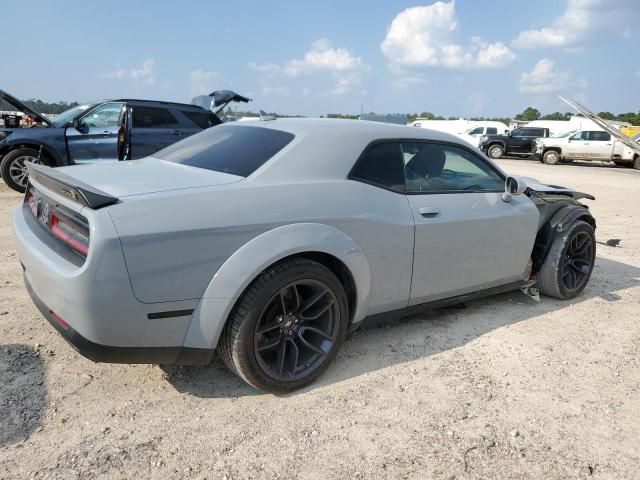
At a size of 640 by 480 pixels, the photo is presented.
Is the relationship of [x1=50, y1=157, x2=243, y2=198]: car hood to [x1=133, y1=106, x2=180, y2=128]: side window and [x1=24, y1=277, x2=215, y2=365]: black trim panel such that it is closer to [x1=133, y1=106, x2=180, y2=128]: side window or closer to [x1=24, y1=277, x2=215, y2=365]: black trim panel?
[x1=24, y1=277, x2=215, y2=365]: black trim panel

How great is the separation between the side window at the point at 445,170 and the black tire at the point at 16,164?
7.16 meters

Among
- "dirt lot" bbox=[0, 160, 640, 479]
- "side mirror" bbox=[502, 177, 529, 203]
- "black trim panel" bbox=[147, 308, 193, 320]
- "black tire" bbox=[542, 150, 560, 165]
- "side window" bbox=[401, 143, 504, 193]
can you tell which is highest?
"side window" bbox=[401, 143, 504, 193]

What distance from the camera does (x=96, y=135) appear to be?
342 inches

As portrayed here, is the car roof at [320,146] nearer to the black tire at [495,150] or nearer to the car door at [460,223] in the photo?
the car door at [460,223]

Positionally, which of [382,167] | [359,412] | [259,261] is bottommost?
[359,412]

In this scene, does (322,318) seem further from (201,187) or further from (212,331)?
(201,187)

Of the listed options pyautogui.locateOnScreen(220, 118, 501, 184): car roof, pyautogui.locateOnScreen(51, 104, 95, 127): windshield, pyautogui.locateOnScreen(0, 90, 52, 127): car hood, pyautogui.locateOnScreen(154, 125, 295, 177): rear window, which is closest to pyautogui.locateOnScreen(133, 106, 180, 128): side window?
pyautogui.locateOnScreen(51, 104, 95, 127): windshield

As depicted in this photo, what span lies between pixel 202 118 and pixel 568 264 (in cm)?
730

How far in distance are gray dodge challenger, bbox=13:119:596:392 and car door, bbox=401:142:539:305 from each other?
11mm

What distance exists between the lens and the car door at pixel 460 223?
3.37 m

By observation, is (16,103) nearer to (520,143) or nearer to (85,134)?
(85,134)

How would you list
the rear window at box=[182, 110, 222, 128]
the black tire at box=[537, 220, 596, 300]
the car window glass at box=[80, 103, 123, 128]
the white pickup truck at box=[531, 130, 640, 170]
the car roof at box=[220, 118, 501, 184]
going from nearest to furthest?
the car roof at box=[220, 118, 501, 184] → the black tire at box=[537, 220, 596, 300] → the car window glass at box=[80, 103, 123, 128] → the rear window at box=[182, 110, 222, 128] → the white pickup truck at box=[531, 130, 640, 170]

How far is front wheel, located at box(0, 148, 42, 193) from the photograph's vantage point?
27.5ft

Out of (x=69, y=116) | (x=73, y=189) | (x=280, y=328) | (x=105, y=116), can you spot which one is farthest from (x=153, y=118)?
(x=280, y=328)
